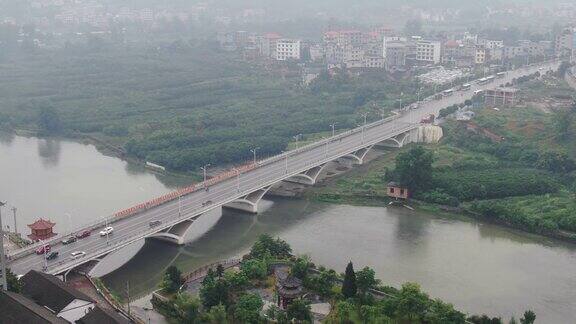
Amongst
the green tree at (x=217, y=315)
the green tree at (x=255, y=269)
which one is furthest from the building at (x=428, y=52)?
the green tree at (x=217, y=315)

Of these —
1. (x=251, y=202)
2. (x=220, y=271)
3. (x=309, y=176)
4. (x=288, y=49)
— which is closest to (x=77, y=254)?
(x=220, y=271)

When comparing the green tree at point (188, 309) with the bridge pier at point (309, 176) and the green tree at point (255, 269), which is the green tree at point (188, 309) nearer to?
the green tree at point (255, 269)

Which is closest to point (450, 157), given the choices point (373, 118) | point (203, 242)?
point (373, 118)

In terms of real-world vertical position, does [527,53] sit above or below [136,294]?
above

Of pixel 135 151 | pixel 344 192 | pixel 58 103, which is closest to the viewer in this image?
pixel 344 192

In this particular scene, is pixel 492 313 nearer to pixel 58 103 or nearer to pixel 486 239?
pixel 486 239
